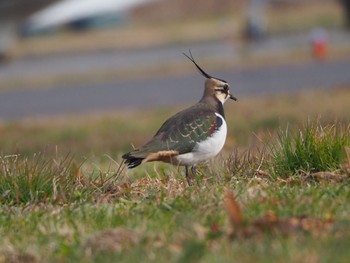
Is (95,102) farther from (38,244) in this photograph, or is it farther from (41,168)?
(38,244)

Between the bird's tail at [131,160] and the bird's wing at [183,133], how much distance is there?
0.10 feet

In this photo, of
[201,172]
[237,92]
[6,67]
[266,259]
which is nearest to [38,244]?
[266,259]

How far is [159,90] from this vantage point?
87.5 feet

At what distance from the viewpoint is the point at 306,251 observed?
5.59 meters

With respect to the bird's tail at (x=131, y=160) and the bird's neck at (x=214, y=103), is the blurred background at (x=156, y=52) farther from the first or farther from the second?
the bird's tail at (x=131, y=160)

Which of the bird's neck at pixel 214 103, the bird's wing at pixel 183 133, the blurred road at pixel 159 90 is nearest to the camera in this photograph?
the bird's wing at pixel 183 133

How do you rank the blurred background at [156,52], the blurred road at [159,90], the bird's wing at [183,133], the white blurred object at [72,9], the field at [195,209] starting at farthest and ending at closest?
the white blurred object at [72,9], the blurred background at [156,52], the blurred road at [159,90], the bird's wing at [183,133], the field at [195,209]

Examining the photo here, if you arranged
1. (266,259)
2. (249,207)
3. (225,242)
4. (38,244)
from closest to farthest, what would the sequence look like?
(266,259) < (225,242) < (38,244) < (249,207)

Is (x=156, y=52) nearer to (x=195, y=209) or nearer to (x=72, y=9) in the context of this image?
(x=72, y=9)

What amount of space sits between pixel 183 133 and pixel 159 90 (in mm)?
18219

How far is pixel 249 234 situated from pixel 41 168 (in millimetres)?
2413

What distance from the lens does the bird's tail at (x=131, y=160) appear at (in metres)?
8.27

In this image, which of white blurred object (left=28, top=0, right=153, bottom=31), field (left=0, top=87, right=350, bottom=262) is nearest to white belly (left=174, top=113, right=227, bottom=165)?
field (left=0, top=87, right=350, bottom=262)

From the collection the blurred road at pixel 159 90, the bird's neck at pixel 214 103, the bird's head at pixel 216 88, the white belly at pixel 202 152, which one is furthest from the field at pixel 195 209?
the blurred road at pixel 159 90
